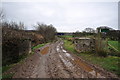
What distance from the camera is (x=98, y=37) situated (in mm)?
14930

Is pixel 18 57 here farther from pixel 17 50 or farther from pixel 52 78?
pixel 52 78

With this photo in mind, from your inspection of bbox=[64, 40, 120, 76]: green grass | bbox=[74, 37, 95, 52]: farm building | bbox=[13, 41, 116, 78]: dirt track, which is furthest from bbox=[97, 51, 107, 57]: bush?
bbox=[13, 41, 116, 78]: dirt track

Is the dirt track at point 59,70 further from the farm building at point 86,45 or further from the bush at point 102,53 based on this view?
the farm building at point 86,45

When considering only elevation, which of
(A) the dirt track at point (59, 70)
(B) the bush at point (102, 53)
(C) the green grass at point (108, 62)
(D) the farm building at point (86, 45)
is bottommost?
(A) the dirt track at point (59, 70)

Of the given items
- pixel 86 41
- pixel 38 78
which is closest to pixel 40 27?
pixel 86 41

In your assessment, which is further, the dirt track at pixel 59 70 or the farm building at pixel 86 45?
the farm building at pixel 86 45

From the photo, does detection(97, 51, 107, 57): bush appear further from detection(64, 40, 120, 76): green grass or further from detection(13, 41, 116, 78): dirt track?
detection(13, 41, 116, 78): dirt track

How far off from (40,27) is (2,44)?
4574 cm

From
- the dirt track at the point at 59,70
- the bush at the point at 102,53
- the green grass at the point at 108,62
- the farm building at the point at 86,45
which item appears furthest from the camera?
the farm building at the point at 86,45

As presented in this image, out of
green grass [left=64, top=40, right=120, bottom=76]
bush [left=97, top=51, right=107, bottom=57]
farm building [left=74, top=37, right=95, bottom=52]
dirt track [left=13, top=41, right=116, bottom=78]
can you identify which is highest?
farm building [left=74, top=37, right=95, bottom=52]

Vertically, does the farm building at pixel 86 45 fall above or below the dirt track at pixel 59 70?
above

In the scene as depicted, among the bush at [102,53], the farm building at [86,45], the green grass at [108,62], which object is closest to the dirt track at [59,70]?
the green grass at [108,62]

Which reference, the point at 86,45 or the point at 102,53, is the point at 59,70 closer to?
the point at 102,53

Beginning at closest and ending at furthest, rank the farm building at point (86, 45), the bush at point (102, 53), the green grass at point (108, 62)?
the green grass at point (108, 62) < the bush at point (102, 53) < the farm building at point (86, 45)
